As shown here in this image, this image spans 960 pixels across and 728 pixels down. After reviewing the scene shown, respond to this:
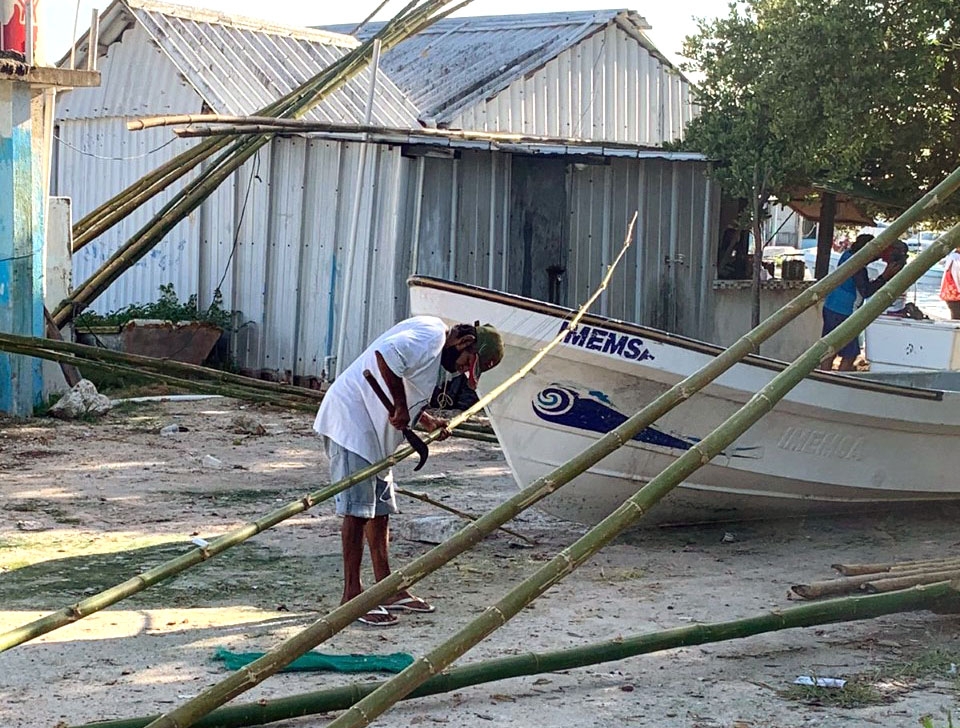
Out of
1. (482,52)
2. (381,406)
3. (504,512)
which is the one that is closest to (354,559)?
(381,406)

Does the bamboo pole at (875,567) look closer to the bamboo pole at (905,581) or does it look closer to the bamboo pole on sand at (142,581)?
the bamboo pole at (905,581)

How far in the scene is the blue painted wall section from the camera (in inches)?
453

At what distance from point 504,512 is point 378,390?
2562 millimetres

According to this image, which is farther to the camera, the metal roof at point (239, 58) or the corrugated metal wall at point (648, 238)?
the metal roof at point (239, 58)

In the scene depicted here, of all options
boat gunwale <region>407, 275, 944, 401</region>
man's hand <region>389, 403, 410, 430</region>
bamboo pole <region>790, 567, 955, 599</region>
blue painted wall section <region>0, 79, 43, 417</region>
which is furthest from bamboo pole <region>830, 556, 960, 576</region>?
blue painted wall section <region>0, 79, 43, 417</region>

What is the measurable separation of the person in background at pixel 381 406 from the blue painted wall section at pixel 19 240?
242 inches

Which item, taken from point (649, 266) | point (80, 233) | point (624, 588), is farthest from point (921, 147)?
point (80, 233)

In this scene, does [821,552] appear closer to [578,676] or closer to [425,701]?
[578,676]

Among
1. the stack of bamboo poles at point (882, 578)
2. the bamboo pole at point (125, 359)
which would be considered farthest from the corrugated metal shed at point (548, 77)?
the stack of bamboo poles at point (882, 578)

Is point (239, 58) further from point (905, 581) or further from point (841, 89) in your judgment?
point (905, 581)

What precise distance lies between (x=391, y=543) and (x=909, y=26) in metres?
6.32

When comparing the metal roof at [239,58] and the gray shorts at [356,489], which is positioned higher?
the metal roof at [239,58]

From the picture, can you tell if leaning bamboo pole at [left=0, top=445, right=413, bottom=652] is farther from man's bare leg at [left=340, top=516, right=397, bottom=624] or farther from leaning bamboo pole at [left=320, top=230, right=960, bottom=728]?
leaning bamboo pole at [left=320, top=230, right=960, bottom=728]

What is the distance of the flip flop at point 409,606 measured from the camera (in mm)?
6738
